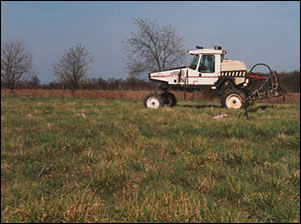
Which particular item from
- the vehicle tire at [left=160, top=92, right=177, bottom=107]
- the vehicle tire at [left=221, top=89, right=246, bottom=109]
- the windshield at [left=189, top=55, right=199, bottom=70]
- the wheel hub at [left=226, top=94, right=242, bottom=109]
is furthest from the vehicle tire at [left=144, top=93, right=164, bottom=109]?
the wheel hub at [left=226, top=94, right=242, bottom=109]

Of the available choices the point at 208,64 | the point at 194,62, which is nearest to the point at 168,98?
the point at 194,62

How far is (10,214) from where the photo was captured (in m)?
2.32

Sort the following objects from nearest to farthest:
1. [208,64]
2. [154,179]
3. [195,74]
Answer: [154,179], [208,64], [195,74]

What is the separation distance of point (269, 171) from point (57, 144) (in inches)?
145

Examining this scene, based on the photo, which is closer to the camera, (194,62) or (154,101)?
(194,62)

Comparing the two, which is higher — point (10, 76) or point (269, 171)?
point (10, 76)

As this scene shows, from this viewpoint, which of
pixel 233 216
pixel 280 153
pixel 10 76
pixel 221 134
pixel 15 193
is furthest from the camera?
pixel 10 76

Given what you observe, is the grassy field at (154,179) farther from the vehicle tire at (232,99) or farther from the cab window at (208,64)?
the vehicle tire at (232,99)

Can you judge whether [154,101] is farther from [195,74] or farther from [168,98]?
[195,74]

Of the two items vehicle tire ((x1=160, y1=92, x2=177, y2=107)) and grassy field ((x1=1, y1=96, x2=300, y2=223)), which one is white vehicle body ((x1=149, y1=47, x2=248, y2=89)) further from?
grassy field ((x1=1, y1=96, x2=300, y2=223))

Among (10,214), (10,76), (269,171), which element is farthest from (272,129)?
(10,76)

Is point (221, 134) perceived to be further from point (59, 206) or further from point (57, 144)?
point (59, 206)

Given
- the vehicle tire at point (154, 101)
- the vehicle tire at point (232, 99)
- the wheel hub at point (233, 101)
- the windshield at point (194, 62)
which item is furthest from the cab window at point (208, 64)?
the vehicle tire at point (154, 101)

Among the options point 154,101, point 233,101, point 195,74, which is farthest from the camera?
point 154,101
